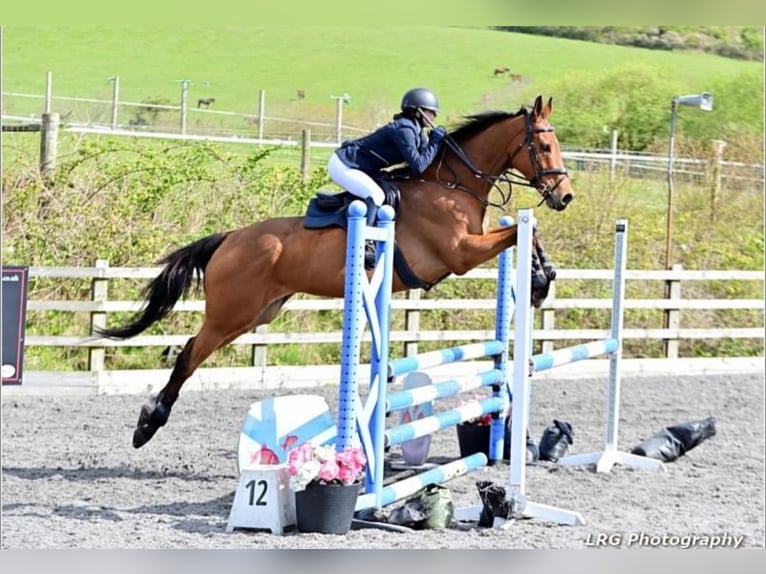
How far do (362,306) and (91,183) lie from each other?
602 centimetres

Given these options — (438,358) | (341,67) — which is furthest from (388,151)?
(341,67)

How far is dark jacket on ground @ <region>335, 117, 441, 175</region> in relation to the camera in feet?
17.0

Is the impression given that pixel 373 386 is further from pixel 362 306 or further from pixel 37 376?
pixel 37 376

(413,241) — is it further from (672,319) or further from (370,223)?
(672,319)

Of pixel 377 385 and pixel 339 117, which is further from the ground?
pixel 339 117

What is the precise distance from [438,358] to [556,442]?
108cm

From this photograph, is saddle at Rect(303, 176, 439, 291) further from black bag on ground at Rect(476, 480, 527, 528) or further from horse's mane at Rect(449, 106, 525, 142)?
black bag on ground at Rect(476, 480, 527, 528)

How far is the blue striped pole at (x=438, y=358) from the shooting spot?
5086mm

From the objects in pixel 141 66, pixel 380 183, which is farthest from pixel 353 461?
pixel 141 66

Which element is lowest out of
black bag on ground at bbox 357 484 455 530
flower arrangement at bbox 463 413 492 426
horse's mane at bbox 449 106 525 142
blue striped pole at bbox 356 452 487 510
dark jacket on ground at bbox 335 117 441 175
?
black bag on ground at bbox 357 484 455 530

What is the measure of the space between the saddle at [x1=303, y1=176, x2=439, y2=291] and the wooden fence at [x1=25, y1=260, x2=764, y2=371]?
162 cm

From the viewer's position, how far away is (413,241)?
540 cm

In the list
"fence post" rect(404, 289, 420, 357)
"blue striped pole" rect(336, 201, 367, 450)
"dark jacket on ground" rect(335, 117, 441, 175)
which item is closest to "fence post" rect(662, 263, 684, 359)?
"fence post" rect(404, 289, 420, 357)

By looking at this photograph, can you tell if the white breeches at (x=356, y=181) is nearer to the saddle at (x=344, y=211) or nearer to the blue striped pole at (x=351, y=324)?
the saddle at (x=344, y=211)
